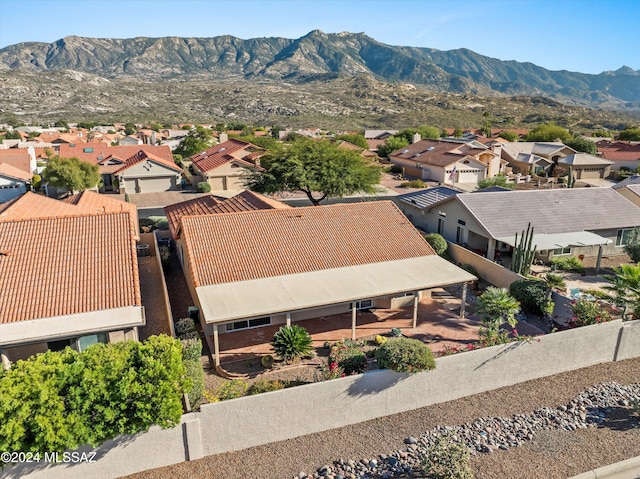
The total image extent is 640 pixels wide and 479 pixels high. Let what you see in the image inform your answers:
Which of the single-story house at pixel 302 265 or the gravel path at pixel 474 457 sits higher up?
the single-story house at pixel 302 265

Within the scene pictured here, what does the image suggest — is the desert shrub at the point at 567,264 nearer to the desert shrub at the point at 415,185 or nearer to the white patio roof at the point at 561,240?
the white patio roof at the point at 561,240

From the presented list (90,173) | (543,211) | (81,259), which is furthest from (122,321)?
(90,173)

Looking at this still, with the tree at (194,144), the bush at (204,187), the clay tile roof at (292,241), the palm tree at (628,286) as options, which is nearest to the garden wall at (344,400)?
the palm tree at (628,286)

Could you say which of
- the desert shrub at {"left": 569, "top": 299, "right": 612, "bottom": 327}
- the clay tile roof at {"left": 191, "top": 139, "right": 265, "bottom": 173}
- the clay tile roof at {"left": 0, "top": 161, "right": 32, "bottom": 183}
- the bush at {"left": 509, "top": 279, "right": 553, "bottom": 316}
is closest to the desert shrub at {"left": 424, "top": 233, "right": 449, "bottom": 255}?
the bush at {"left": 509, "top": 279, "right": 553, "bottom": 316}

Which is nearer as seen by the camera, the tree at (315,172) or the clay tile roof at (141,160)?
the tree at (315,172)

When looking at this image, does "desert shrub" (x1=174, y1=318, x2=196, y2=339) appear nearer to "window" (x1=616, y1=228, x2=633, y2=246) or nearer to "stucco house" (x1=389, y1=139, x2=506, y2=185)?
"window" (x1=616, y1=228, x2=633, y2=246)

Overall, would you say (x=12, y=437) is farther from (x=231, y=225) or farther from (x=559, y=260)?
(x=559, y=260)
